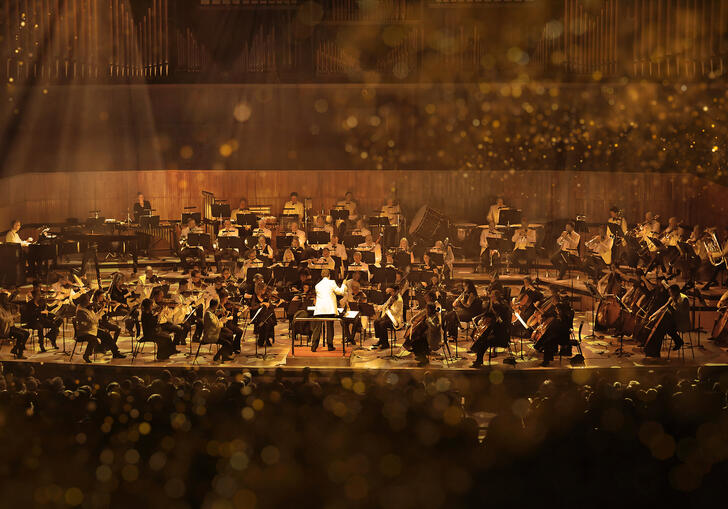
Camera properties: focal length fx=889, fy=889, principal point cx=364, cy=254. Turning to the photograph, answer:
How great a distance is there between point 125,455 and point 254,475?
949 millimetres

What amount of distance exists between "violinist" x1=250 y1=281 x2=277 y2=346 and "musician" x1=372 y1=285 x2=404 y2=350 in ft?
4.13

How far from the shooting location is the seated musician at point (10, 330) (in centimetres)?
1017

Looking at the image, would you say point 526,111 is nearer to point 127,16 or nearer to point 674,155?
point 674,155

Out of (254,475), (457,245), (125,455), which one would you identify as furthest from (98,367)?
(457,245)

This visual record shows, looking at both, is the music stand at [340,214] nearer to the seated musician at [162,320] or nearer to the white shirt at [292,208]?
the white shirt at [292,208]

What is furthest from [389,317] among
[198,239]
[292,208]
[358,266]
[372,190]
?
[372,190]

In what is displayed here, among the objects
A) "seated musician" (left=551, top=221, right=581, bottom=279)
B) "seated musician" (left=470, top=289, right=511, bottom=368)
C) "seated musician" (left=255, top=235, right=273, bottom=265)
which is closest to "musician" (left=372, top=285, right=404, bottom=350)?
"seated musician" (left=470, top=289, right=511, bottom=368)

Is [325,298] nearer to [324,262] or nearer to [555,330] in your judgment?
[324,262]

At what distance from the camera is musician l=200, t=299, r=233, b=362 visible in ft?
33.0

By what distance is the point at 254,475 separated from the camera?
18.7 ft

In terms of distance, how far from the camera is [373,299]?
10.5m

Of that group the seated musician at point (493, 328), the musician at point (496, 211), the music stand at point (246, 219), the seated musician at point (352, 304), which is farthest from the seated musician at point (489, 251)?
the music stand at point (246, 219)

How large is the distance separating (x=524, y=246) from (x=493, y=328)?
4.10m

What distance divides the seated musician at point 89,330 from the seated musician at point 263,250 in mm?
2748
